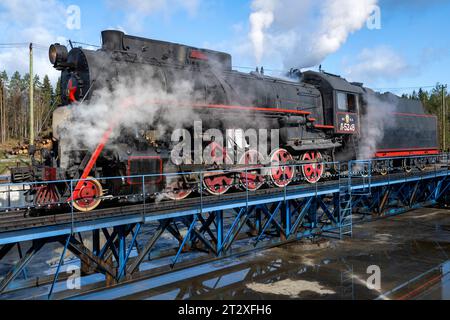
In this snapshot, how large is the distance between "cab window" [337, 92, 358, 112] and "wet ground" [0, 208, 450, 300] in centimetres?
519

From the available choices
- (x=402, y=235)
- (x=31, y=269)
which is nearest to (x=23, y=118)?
(x=31, y=269)

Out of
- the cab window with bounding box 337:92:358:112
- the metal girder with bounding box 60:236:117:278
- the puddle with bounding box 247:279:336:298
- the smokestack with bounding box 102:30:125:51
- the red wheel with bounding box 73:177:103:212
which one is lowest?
the puddle with bounding box 247:279:336:298

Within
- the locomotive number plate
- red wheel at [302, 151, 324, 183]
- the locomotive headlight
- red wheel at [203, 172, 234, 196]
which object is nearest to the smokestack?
the locomotive headlight

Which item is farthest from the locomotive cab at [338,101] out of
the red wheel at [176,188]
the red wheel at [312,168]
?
the red wheel at [176,188]

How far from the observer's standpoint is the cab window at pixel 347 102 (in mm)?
16094

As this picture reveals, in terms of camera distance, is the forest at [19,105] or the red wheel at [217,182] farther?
the forest at [19,105]

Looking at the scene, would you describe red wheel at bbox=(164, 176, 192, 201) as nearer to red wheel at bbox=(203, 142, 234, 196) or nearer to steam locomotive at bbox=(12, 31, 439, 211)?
steam locomotive at bbox=(12, 31, 439, 211)

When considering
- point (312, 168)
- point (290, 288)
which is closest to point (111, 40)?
point (290, 288)

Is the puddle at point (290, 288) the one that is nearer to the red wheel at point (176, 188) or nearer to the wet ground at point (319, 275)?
the wet ground at point (319, 275)

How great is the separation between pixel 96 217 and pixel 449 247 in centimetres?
1195

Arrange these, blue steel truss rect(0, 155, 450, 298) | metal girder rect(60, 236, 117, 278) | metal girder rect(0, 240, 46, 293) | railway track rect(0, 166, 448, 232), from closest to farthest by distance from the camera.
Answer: metal girder rect(0, 240, 46, 293)
railway track rect(0, 166, 448, 232)
blue steel truss rect(0, 155, 450, 298)
metal girder rect(60, 236, 117, 278)

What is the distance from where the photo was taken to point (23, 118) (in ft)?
224

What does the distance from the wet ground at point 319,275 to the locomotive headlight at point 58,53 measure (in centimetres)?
575

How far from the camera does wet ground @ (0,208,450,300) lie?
9438mm
